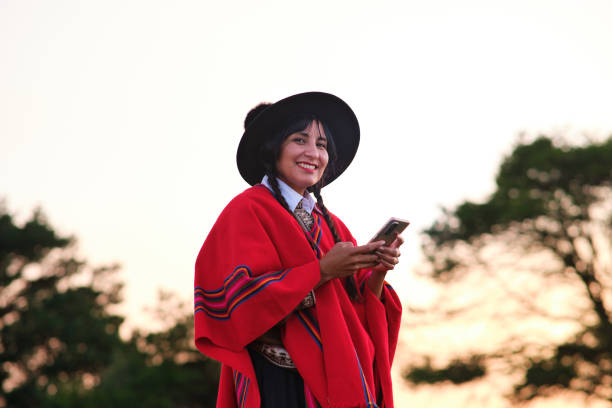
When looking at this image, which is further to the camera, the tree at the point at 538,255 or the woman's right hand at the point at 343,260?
the tree at the point at 538,255

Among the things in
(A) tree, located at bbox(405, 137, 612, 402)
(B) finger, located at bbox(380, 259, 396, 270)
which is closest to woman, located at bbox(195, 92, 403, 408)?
(B) finger, located at bbox(380, 259, 396, 270)

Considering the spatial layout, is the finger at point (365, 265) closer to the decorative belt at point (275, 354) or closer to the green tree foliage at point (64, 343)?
the decorative belt at point (275, 354)

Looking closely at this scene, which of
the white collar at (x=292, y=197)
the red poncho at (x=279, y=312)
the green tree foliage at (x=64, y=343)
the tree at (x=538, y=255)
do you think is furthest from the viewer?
the green tree foliage at (x=64, y=343)

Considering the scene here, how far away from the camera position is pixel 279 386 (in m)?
2.60

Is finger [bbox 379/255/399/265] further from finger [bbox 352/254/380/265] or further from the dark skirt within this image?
the dark skirt

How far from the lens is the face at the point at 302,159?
2.95 meters

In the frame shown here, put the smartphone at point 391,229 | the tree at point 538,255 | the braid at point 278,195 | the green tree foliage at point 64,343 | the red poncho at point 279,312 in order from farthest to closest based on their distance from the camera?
the green tree foliage at point 64,343 < the tree at point 538,255 < the braid at point 278,195 < the smartphone at point 391,229 < the red poncho at point 279,312

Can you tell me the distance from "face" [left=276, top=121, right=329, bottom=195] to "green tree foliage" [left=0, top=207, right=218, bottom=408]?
25.4 meters

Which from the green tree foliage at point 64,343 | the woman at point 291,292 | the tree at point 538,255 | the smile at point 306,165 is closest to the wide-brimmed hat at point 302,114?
the woman at point 291,292

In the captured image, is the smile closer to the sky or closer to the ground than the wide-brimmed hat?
closer to the ground

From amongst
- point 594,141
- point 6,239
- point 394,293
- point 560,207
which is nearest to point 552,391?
point 560,207

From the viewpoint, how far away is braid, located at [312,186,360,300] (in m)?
2.89

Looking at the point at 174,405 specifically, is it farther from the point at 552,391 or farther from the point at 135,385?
the point at 552,391

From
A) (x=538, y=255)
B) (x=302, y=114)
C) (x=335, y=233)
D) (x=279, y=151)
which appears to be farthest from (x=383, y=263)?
(x=538, y=255)
